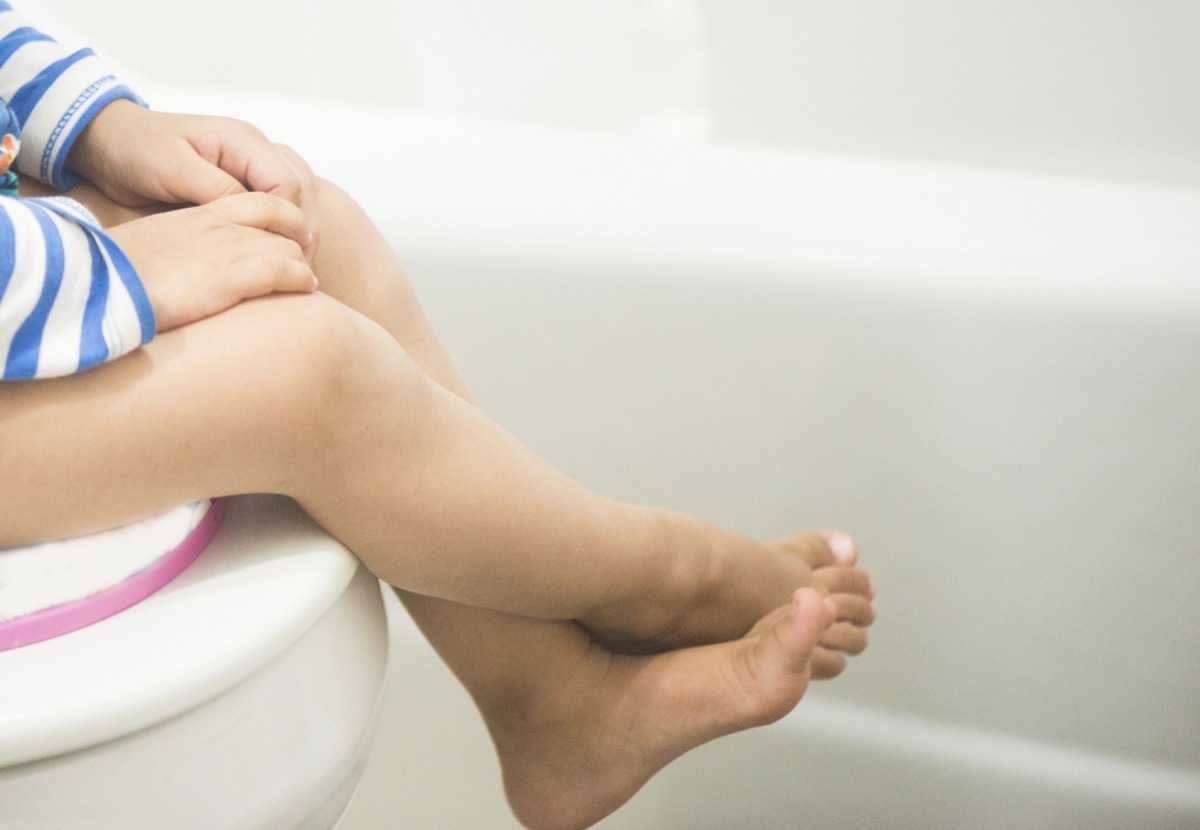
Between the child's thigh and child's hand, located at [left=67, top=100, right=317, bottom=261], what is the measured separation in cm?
9

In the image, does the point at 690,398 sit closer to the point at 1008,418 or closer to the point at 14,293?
the point at 1008,418

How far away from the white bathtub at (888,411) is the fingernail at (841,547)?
0.14 feet

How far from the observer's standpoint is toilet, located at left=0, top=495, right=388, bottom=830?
1.20 feet

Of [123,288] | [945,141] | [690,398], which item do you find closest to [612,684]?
[690,398]

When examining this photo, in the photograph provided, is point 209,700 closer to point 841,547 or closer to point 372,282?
point 372,282

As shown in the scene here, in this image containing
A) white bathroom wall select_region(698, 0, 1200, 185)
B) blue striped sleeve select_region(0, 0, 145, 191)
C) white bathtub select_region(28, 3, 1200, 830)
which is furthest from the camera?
white bathroom wall select_region(698, 0, 1200, 185)

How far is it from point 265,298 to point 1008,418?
50 centimetres

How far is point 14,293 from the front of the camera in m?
0.40

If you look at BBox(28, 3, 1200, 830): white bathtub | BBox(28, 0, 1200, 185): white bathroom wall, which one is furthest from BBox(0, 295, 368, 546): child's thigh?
BBox(28, 0, 1200, 185): white bathroom wall

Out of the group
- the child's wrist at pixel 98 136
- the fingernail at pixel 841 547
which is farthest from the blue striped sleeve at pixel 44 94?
the fingernail at pixel 841 547

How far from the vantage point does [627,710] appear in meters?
0.65

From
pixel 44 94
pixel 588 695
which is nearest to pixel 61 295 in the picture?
pixel 44 94

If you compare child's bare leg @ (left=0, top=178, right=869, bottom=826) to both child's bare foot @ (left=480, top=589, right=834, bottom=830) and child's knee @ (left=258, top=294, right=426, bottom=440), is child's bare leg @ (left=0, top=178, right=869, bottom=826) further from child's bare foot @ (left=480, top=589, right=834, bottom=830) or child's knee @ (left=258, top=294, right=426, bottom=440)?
child's knee @ (left=258, top=294, right=426, bottom=440)

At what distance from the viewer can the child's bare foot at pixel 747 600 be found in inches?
25.5
